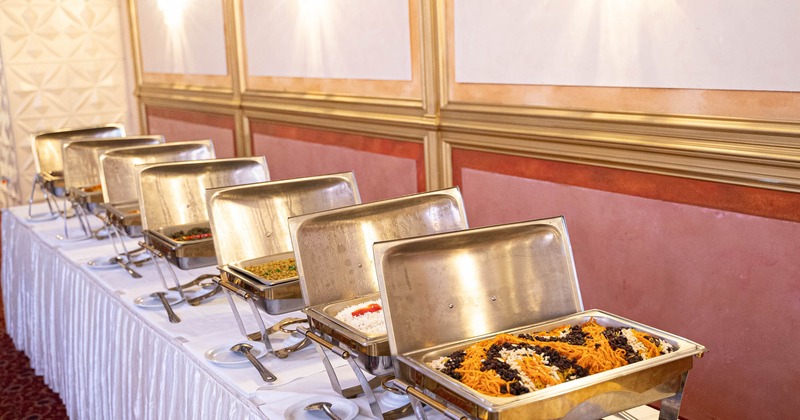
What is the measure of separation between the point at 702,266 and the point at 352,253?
1019 mm

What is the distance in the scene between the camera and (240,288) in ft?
6.31

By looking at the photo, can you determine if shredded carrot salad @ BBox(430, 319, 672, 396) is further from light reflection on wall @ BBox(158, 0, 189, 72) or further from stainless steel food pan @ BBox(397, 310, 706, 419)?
light reflection on wall @ BBox(158, 0, 189, 72)

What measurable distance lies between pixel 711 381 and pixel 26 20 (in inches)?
212

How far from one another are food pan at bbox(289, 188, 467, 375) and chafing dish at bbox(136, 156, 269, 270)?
2.60 feet

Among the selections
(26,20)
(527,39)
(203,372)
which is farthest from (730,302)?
(26,20)

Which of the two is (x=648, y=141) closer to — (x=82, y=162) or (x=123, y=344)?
(x=123, y=344)

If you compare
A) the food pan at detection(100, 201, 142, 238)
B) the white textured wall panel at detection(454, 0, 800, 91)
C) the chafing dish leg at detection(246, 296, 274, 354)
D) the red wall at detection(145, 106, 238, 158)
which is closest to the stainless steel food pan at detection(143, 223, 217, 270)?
the food pan at detection(100, 201, 142, 238)

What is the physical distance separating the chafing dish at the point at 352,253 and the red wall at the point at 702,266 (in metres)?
0.66

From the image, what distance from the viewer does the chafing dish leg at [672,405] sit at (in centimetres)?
133

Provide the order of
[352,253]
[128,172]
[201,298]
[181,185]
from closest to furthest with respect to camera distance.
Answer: [352,253] < [201,298] < [181,185] < [128,172]

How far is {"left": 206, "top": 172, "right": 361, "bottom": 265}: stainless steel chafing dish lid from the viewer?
7.27 feet

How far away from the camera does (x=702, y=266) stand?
2266mm

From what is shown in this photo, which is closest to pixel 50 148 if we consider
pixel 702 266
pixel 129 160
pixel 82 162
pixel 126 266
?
pixel 82 162

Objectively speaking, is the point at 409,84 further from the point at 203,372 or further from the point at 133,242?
the point at 203,372
